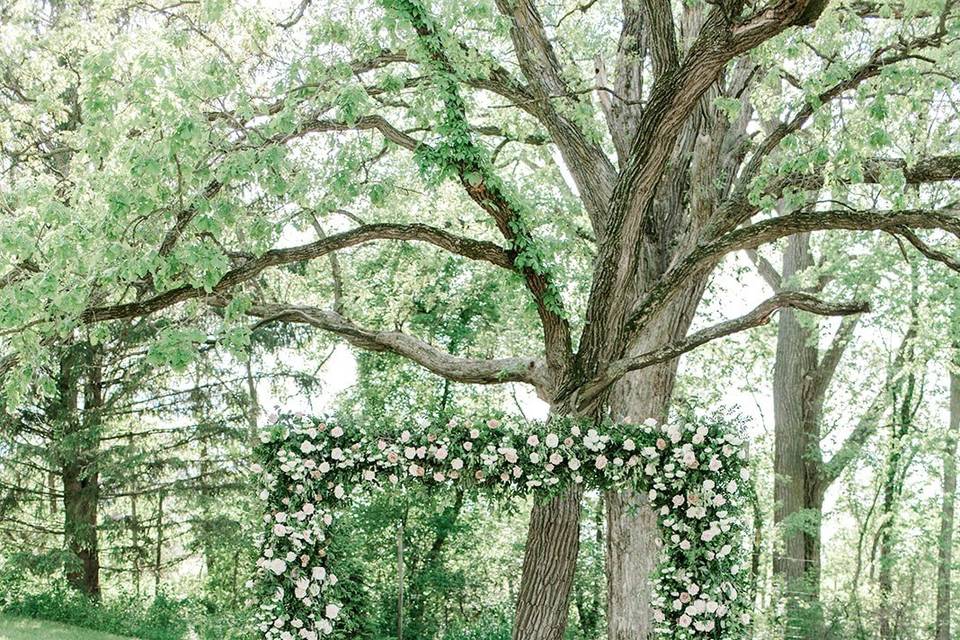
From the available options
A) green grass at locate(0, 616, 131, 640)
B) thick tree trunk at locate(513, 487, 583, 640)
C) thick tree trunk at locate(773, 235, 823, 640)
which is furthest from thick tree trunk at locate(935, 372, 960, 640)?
green grass at locate(0, 616, 131, 640)

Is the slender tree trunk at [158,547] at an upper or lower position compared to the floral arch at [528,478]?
lower

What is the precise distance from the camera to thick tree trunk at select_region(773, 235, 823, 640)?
11391mm

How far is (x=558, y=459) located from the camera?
638 cm

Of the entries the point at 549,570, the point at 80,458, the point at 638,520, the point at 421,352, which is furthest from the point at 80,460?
the point at 638,520

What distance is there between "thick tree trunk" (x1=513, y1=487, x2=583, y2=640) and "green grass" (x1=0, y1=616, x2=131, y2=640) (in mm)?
5373

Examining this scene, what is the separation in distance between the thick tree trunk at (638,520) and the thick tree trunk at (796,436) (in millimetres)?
3792

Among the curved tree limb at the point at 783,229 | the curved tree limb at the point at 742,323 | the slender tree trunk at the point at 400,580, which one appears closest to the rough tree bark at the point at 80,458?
the slender tree trunk at the point at 400,580

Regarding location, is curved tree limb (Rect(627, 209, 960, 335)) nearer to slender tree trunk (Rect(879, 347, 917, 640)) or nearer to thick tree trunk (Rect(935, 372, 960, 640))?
thick tree trunk (Rect(935, 372, 960, 640))

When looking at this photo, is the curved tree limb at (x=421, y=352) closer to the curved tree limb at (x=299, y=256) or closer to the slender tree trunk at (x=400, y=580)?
the curved tree limb at (x=299, y=256)

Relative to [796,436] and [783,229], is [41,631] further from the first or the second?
[796,436]

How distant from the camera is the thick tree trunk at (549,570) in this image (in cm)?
729

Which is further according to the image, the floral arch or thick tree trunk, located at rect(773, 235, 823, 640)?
thick tree trunk, located at rect(773, 235, 823, 640)

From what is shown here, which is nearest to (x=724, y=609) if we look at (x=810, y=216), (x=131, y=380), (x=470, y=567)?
(x=810, y=216)

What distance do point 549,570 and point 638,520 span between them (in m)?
1.32
